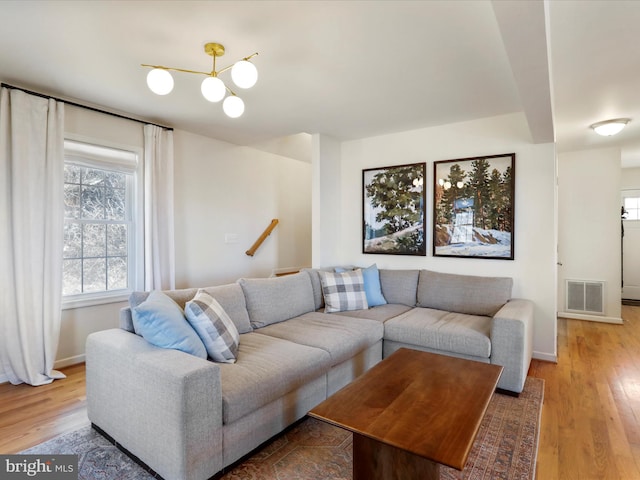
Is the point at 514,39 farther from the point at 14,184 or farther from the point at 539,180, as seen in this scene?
the point at 14,184

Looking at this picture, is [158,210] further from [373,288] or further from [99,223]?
[373,288]

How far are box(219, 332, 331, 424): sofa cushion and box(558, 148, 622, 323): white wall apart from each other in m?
4.55

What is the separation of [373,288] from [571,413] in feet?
6.08

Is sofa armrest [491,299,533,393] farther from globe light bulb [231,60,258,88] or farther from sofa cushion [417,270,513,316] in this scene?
globe light bulb [231,60,258,88]

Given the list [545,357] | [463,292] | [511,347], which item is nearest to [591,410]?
[511,347]

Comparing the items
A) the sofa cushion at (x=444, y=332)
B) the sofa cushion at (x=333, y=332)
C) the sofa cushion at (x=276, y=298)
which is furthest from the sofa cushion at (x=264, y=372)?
the sofa cushion at (x=444, y=332)

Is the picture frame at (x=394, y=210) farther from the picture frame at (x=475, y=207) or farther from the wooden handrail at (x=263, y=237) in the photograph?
the wooden handrail at (x=263, y=237)

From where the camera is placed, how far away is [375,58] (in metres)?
2.33

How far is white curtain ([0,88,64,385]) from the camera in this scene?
8.86 feet

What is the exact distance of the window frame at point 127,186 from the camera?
3172 millimetres

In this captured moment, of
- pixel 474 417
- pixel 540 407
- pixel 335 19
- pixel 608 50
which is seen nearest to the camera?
pixel 474 417

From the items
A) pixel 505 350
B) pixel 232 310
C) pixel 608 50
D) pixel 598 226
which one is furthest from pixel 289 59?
pixel 598 226

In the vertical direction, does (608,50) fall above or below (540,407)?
above

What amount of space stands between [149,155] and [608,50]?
12.7ft
